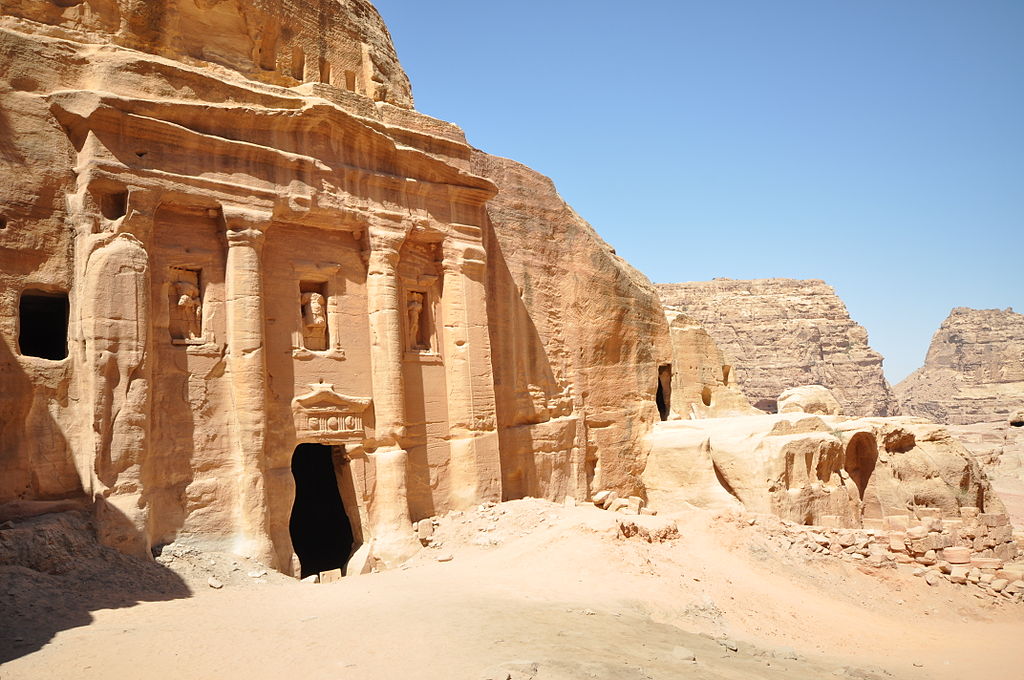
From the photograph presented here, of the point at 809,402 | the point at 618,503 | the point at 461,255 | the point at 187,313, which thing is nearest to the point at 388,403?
the point at 461,255

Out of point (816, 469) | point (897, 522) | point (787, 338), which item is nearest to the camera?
point (816, 469)

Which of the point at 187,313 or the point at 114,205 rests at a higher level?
the point at 114,205

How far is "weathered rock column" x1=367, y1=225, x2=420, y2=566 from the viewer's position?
1366cm

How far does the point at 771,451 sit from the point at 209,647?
12.7 m

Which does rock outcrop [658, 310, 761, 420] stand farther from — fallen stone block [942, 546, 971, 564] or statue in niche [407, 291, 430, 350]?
statue in niche [407, 291, 430, 350]

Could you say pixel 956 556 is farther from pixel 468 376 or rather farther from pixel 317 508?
pixel 317 508

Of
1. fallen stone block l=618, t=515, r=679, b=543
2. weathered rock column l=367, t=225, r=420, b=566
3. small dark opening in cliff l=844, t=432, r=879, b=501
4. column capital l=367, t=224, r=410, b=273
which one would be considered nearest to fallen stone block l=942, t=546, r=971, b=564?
small dark opening in cliff l=844, t=432, r=879, b=501

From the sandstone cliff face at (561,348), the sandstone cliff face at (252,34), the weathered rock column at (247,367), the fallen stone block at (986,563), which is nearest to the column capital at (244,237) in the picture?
the weathered rock column at (247,367)

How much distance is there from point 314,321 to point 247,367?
173cm

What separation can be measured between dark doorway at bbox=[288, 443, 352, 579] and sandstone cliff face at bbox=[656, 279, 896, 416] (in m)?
49.8

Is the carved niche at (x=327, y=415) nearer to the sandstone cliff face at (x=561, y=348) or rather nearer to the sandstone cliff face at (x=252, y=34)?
the sandstone cliff face at (x=561, y=348)

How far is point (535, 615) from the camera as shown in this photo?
962 cm

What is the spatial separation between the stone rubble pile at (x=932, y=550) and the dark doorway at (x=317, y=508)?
8578 mm

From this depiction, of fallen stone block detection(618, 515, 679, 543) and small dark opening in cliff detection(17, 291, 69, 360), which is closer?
small dark opening in cliff detection(17, 291, 69, 360)
